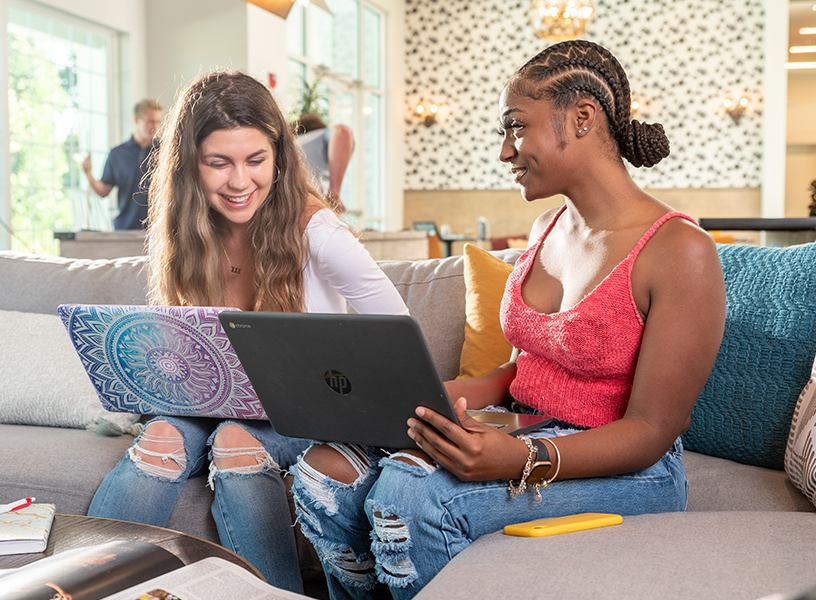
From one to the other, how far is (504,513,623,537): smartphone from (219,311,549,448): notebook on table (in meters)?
0.15

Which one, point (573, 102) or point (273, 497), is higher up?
point (573, 102)

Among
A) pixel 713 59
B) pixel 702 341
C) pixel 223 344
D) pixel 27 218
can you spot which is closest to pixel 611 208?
pixel 702 341

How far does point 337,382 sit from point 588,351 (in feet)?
1.36

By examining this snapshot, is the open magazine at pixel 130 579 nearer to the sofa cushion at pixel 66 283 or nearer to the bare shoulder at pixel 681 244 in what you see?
the bare shoulder at pixel 681 244

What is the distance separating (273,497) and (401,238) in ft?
9.20

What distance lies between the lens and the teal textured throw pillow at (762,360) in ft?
4.53

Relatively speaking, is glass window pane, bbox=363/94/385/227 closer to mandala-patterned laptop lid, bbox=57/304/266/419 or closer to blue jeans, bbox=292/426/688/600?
mandala-patterned laptop lid, bbox=57/304/266/419

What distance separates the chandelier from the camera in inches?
212

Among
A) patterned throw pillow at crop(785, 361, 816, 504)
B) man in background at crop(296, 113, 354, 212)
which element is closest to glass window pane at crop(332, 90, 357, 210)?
man in background at crop(296, 113, 354, 212)

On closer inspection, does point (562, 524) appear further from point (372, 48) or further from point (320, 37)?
point (372, 48)

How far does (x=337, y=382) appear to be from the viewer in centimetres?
101

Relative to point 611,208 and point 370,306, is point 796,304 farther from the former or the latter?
point 370,306

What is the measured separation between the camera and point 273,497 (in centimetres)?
134

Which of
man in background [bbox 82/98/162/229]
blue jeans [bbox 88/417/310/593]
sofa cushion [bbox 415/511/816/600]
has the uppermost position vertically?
man in background [bbox 82/98/162/229]
